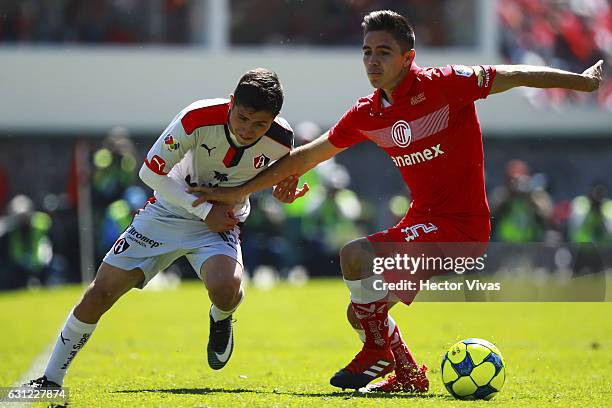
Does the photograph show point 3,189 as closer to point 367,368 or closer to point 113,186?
point 113,186

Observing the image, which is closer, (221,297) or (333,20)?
(221,297)

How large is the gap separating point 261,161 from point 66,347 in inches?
67.8

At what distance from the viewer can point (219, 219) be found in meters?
7.03

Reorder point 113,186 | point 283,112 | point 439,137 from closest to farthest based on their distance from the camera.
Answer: point 439,137 → point 113,186 → point 283,112

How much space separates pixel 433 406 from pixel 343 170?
549 inches

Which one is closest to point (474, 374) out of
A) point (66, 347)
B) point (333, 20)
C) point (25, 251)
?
point (66, 347)

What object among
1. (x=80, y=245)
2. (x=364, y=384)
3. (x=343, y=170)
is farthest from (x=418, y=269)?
(x=343, y=170)

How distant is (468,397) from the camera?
6.44 meters

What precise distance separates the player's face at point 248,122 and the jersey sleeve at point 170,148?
33 centimetres

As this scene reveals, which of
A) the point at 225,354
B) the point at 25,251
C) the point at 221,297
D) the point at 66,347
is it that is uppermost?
the point at 221,297

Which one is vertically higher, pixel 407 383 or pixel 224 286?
pixel 224 286

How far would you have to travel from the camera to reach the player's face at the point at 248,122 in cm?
666

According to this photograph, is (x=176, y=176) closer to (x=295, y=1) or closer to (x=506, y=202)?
(x=506, y=202)

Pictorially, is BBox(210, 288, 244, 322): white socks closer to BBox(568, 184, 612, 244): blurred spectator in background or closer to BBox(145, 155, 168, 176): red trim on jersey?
BBox(145, 155, 168, 176): red trim on jersey
